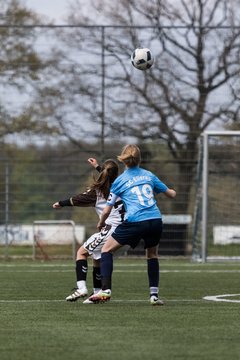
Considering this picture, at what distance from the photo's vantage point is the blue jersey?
11.5 m

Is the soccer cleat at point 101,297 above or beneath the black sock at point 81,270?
beneath

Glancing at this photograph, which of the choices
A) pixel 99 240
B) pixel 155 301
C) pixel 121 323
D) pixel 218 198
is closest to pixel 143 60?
pixel 99 240

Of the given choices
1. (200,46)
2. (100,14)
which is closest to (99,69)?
(200,46)

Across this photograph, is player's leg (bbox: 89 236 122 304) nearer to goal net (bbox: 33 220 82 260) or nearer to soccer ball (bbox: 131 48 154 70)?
soccer ball (bbox: 131 48 154 70)

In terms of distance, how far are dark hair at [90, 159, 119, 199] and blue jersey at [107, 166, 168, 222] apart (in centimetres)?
83

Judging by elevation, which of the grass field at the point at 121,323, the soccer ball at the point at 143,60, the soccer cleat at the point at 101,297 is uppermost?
the soccer ball at the point at 143,60

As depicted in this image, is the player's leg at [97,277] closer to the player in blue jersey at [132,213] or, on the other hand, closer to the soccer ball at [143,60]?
the player in blue jersey at [132,213]

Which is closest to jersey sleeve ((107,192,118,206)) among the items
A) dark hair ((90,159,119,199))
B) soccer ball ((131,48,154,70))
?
dark hair ((90,159,119,199))

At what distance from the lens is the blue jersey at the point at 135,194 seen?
11461 millimetres

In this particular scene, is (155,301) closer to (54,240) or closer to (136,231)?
(136,231)

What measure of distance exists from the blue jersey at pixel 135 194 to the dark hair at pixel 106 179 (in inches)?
32.9

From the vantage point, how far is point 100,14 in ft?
101

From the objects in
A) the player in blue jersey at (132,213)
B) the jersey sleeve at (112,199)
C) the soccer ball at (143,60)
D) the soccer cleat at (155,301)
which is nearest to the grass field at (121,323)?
the soccer cleat at (155,301)

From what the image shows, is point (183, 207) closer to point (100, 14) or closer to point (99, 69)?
point (99, 69)
